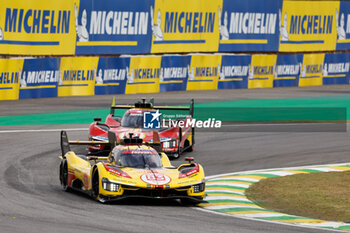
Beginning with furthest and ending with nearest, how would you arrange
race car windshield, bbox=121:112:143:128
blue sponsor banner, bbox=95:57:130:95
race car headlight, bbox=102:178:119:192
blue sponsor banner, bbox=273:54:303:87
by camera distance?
blue sponsor banner, bbox=273:54:303:87 < blue sponsor banner, bbox=95:57:130:95 < race car windshield, bbox=121:112:143:128 < race car headlight, bbox=102:178:119:192

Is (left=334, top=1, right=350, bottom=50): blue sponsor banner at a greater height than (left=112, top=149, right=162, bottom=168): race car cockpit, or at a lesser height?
greater

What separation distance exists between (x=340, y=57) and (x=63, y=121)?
92.8 ft

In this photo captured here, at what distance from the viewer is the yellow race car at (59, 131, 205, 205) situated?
1600cm

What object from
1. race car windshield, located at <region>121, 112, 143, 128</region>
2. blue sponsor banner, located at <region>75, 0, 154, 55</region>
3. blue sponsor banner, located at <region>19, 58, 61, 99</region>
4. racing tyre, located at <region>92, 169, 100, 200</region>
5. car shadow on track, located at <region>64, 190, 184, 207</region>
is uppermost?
blue sponsor banner, located at <region>75, 0, 154, 55</region>

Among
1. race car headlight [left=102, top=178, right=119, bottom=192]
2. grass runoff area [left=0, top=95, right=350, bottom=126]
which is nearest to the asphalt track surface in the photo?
race car headlight [left=102, top=178, right=119, bottom=192]

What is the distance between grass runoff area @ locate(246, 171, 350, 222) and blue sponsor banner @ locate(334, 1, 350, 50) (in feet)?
121

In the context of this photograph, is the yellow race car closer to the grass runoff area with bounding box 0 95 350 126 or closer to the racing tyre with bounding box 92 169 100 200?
the racing tyre with bounding box 92 169 100 200

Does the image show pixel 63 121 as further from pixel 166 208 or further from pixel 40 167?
pixel 166 208

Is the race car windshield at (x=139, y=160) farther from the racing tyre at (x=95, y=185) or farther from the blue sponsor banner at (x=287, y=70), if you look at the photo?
the blue sponsor banner at (x=287, y=70)

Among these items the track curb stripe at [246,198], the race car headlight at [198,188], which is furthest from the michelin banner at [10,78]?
the race car headlight at [198,188]

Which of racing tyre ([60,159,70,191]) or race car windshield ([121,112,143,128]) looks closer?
racing tyre ([60,159,70,191])

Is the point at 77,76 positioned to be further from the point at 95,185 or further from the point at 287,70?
the point at 95,185

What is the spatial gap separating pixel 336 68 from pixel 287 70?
4.95 m

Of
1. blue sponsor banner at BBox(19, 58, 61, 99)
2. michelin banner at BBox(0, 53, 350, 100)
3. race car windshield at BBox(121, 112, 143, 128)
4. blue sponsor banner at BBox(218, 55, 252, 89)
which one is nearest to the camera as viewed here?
race car windshield at BBox(121, 112, 143, 128)
